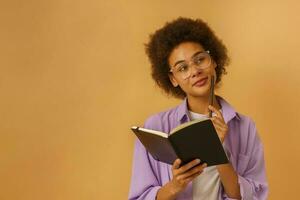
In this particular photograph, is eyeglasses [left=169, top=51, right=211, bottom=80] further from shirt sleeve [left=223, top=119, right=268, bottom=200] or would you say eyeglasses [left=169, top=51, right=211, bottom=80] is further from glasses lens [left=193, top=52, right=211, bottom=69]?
shirt sleeve [left=223, top=119, right=268, bottom=200]

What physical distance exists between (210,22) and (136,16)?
33 cm

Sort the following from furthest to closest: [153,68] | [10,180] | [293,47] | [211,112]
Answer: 1. [10,180]
2. [293,47]
3. [153,68]
4. [211,112]

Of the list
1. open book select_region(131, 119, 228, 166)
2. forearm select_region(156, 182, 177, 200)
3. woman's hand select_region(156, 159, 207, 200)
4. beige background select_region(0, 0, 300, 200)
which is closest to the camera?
open book select_region(131, 119, 228, 166)

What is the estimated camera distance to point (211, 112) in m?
1.25

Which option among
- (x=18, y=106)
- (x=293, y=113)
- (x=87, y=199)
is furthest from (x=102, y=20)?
(x=293, y=113)

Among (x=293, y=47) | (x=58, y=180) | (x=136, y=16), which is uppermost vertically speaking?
(x=136, y=16)

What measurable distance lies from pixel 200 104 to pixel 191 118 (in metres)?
0.06

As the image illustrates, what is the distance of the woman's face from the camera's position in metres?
1.26

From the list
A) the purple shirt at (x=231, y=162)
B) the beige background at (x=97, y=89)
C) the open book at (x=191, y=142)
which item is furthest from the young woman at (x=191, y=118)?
the beige background at (x=97, y=89)

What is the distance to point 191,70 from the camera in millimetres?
1262

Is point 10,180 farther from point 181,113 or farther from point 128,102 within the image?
point 181,113

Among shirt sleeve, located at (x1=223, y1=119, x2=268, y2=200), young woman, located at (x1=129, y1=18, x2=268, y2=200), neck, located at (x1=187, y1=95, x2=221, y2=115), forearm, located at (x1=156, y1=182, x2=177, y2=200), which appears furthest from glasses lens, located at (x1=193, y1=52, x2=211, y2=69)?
forearm, located at (x1=156, y1=182, x2=177, y2=200)

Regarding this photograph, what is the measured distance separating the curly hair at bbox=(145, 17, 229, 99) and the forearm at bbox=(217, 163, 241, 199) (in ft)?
1.28

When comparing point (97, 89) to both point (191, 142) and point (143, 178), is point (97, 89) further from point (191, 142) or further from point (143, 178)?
point (191, 142)
